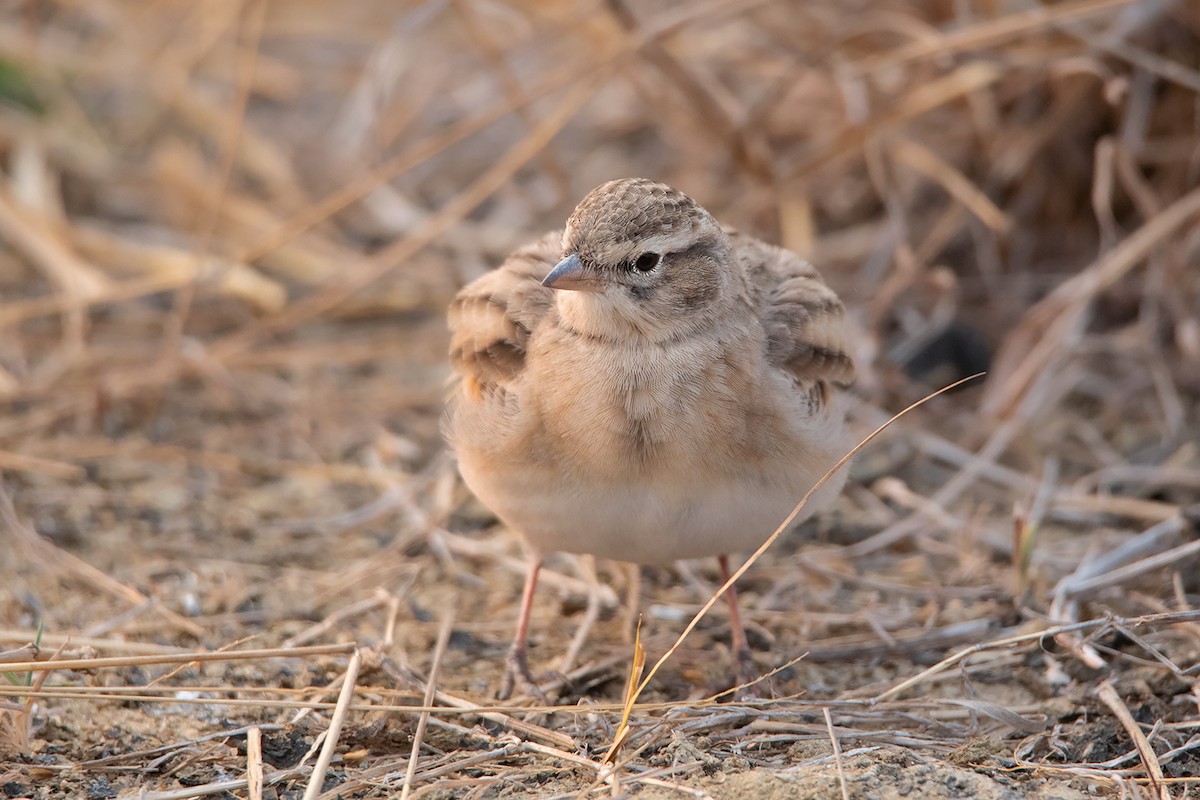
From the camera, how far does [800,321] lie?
3963 mm

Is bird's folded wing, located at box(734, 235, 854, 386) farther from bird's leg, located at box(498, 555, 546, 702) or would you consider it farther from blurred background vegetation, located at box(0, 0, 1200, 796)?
bird's leg, located at box(498, 555, 546, 702)

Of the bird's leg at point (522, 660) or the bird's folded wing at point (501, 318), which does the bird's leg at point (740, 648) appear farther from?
the bird's folded wing at point (501, 318)

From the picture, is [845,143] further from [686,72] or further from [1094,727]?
[1094,727]

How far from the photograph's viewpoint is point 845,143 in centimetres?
591

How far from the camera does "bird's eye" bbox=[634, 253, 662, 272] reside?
362 cm

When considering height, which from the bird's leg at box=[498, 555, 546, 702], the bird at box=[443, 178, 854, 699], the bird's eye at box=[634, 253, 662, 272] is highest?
the bird's eye at box=[634, 253, 662, 272]

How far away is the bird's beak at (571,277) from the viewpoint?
3.51 m

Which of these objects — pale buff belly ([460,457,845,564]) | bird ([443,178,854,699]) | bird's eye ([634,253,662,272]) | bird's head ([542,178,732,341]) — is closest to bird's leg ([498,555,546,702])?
bird ([443,178,854,699])

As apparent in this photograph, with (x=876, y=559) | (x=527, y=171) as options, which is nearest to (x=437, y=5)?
(x=527, y=171)

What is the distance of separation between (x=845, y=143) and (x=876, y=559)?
1936mm

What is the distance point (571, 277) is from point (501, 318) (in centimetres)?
48

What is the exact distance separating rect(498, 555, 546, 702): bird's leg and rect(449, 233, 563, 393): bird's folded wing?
668 millimetres

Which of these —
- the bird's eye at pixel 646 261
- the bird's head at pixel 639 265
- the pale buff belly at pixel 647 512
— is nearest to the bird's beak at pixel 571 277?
the bird's head at pixel 639 265

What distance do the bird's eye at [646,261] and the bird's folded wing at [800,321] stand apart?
0.42 metres
